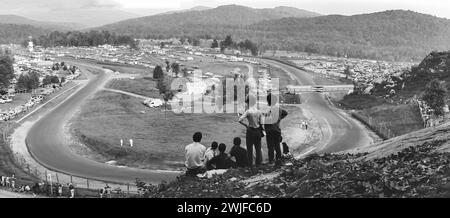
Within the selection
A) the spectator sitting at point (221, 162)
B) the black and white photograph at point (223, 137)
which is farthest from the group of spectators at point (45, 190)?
the spectator sitting at point (221, 162)

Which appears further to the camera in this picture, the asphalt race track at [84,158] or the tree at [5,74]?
the tree at [5,74]

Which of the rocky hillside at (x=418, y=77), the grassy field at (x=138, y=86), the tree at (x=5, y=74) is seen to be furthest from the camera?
the tree at (x=5, y=74)

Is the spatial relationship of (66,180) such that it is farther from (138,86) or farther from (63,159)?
(138,86)

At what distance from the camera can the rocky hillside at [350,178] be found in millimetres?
8258

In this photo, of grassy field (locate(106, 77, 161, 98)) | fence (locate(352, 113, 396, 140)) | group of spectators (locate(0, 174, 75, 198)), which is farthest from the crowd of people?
grassy field (locate(106, 77, 161, 98))

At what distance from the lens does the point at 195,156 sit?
→ 10945 millimetres

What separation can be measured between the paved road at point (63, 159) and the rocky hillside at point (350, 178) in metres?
15.0

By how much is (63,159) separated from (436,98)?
2909cm

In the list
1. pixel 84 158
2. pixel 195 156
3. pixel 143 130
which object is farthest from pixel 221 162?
pixel 143 130

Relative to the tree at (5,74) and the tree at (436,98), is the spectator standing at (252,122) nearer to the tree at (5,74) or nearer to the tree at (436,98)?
the tree at (436,98)

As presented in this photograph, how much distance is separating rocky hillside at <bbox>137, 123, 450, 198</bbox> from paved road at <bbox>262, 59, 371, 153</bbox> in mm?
23301
